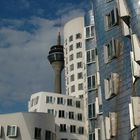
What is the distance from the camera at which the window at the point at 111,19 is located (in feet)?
99.0

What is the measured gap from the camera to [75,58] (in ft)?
286

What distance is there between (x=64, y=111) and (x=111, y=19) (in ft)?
160

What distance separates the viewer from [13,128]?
183 ft

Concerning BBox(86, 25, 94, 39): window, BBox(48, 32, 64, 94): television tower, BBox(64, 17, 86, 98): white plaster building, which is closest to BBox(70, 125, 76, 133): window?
BBox(64, 17, 86, 98): white plaster building

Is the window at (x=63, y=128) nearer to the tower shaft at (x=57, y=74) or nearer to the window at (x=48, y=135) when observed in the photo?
the window at (x=48, y=135)

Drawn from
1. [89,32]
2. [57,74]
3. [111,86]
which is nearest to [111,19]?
[111,86]

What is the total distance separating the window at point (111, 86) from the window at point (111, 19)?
4.59 meters

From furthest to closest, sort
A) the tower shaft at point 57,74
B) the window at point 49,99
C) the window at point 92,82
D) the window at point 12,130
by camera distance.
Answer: the tower shaft at point 57,74
the window at point 49,99
the window at point 92,82
the window at point 12,130

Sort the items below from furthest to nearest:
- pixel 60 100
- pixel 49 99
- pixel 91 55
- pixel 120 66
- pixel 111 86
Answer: pixel 60 100
pixel 49 99
pixel 91 55
pixel 111 86
pixel 120 66

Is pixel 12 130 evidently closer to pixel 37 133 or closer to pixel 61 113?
pixel 37 133

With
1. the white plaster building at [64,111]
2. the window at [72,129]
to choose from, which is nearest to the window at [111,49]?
the white plaster building at [64,111]

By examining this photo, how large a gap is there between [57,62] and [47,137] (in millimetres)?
66409

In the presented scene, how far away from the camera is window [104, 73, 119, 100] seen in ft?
92.7

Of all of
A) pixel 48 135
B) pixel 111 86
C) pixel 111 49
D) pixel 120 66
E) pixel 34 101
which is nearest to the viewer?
pixel 120 66
